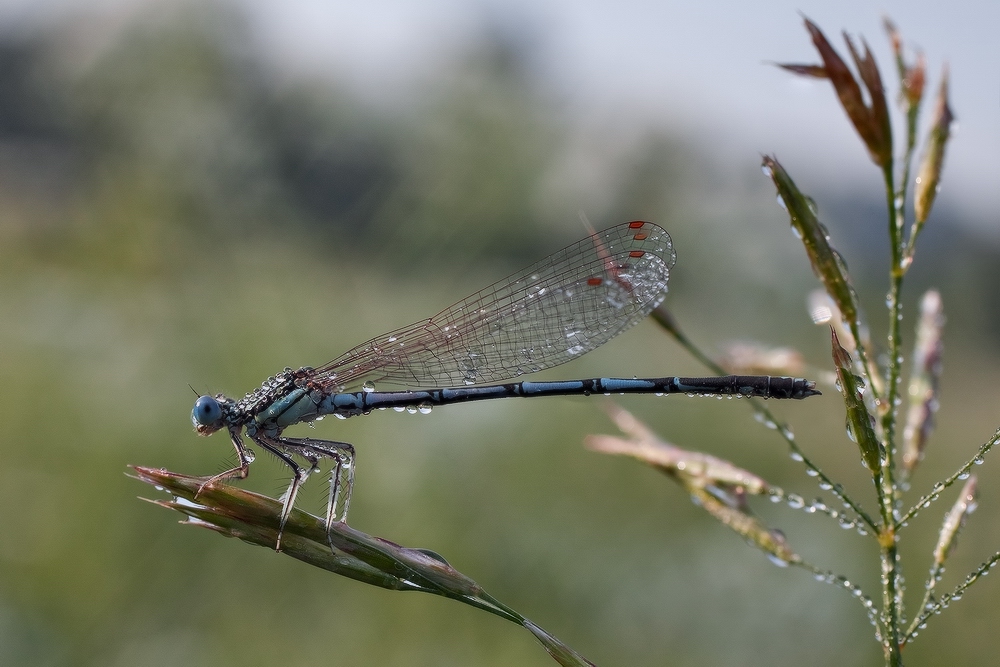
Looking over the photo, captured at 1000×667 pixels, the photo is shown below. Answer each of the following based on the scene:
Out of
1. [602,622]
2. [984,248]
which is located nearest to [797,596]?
[602,622]

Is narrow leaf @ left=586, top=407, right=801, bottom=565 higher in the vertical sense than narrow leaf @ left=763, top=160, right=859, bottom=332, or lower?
lower

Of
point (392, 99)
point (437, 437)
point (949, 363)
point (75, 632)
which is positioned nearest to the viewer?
point (75, 632)

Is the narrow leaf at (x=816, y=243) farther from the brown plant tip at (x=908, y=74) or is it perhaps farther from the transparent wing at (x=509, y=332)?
the transparent wing at (x=509, y=332)

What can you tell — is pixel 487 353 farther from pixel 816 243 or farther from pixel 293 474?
pixel 816 243

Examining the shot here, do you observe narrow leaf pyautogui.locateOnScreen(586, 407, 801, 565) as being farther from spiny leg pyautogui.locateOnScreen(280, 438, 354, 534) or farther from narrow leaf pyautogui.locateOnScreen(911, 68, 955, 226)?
spiny leg pyautogui.locateOnScreen(280, 438, 354, 534)

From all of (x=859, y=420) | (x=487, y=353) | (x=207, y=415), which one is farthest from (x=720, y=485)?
(x=207, y=415)

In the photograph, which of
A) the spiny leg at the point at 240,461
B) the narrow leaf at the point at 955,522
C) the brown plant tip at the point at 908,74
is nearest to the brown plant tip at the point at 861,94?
the brown plant tip at the point at 908,74

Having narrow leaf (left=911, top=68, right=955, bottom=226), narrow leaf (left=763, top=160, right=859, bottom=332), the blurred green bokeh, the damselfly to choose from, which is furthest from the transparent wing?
narrow leaf (left=763, top=160, right=859, bottom=332)

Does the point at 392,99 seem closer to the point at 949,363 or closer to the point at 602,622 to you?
the point at 949,363
